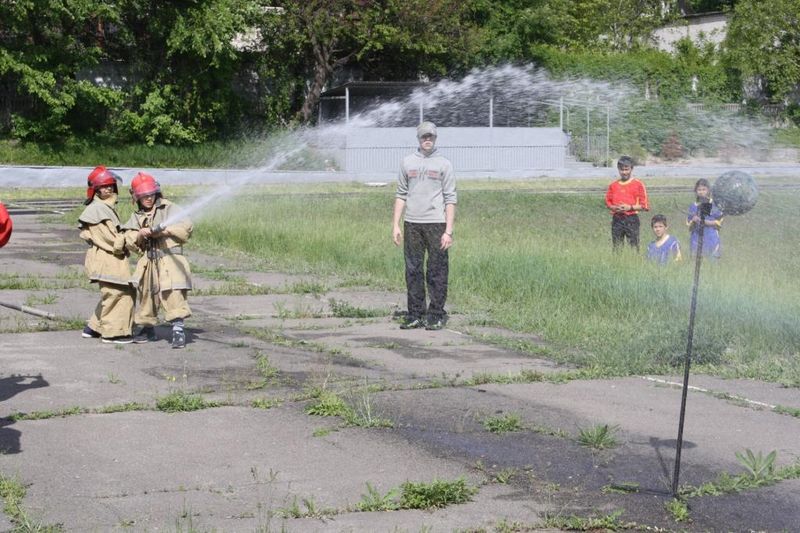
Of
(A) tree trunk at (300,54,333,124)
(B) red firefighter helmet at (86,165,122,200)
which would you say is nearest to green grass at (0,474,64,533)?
(B) red firefighter helmet at (86,165,122,200)

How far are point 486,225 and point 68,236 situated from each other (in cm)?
745

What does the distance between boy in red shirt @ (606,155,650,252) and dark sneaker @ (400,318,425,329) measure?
16.4ft

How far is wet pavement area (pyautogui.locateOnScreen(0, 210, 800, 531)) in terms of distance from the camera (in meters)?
5.84

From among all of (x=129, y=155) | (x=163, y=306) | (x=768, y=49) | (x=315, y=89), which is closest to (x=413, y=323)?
(x=163, y=306)

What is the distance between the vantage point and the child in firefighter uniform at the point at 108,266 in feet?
34.0

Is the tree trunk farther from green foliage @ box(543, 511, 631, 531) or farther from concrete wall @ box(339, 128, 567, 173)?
green foliage @ box(543, 511, 631, 531)

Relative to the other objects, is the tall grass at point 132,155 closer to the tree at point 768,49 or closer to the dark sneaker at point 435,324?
the tree at point 768,49

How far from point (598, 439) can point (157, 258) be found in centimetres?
477

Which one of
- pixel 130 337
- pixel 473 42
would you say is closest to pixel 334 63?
pixel 473 42

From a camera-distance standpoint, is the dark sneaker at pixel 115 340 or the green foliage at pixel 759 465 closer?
the green foliage at pixel 759 465

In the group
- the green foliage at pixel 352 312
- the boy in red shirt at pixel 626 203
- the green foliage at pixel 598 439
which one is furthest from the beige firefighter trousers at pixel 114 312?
the boy in red shirt at pixel 626 203

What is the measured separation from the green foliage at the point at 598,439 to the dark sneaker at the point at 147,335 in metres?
4.60

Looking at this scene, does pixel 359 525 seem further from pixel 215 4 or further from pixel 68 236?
pixel 215 4

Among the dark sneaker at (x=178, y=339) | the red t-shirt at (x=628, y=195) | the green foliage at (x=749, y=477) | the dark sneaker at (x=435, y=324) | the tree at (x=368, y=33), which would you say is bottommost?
the dark sneaker at (x=435, y=324)
